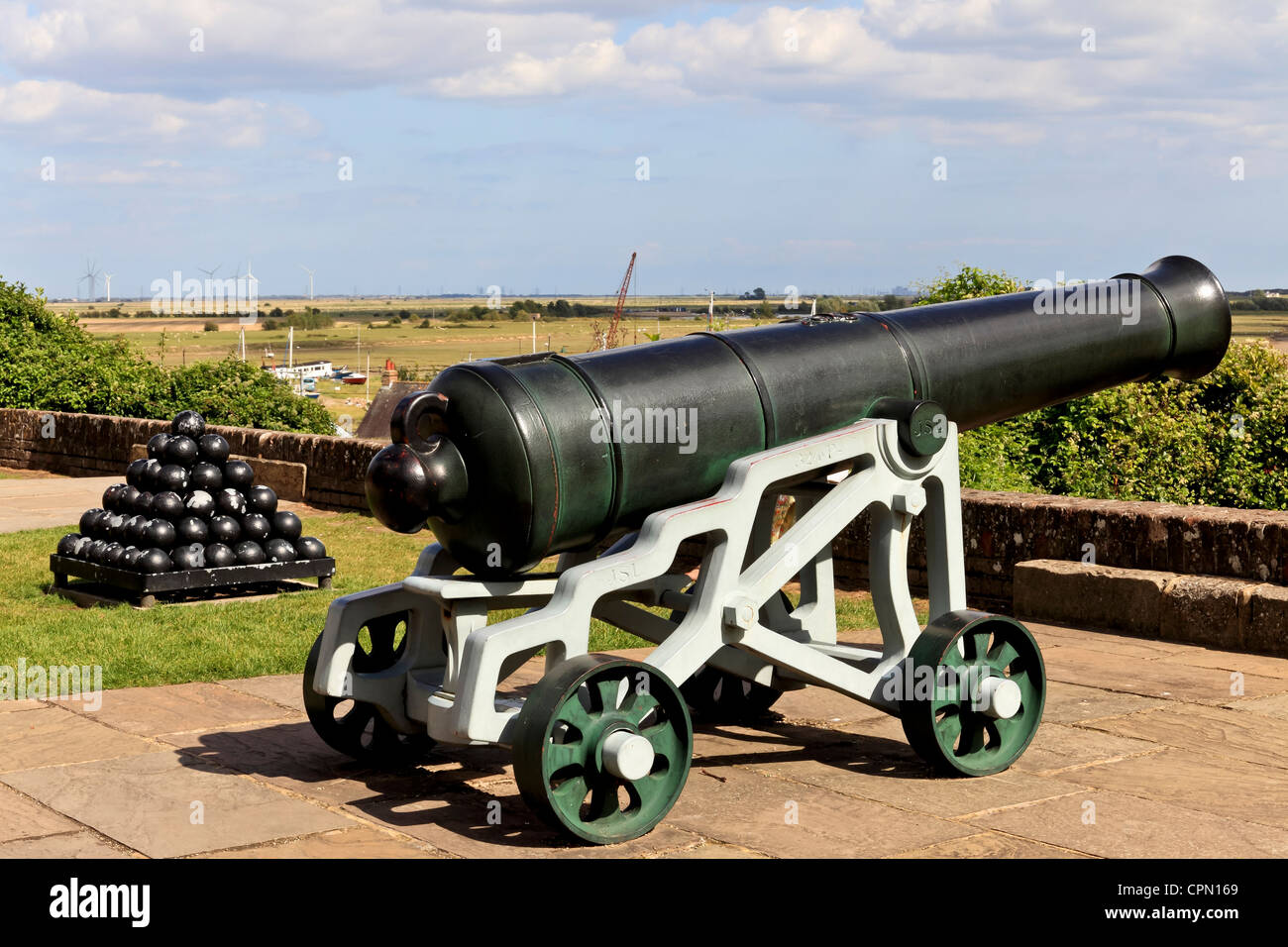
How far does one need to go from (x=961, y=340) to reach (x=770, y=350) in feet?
2.81

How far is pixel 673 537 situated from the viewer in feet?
15.5

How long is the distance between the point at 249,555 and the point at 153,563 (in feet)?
1.88

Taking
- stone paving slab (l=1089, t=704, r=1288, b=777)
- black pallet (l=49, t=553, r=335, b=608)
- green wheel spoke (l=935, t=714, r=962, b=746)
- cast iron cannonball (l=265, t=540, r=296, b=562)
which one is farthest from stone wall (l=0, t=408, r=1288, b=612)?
green wheel spoke (l=935, t=714, r=962, b=746)

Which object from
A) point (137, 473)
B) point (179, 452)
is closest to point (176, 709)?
point (179, 452)

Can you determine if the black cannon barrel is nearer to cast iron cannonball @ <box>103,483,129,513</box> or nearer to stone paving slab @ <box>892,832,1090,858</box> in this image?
stone paving slab @ <box>892,832,1090,858</box>

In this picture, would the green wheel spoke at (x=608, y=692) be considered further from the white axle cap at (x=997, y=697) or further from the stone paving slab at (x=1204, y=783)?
the stone paving slab at (x=1204, y=783)

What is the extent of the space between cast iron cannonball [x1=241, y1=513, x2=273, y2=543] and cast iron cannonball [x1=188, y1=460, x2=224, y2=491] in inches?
11.0

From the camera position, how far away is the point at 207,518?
9.12 m

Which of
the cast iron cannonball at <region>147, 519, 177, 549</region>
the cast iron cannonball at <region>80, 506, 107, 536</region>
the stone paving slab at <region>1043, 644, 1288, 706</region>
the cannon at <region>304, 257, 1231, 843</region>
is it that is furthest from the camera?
the cast iron cannonball at <region>80, 506, 107, 536</region>

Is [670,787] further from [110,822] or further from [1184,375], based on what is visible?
[1184,375]

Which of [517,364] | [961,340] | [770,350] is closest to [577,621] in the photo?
[517,364]

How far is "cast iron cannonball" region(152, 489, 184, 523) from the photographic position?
29.3 feet

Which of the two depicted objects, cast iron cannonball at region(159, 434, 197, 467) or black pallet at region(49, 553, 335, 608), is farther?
cast iron cannonball at region(159, 434, 197, 467)

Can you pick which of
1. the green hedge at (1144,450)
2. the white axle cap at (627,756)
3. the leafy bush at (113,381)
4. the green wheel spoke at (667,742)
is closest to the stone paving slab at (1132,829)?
the green wheel spoke at (667,742)
